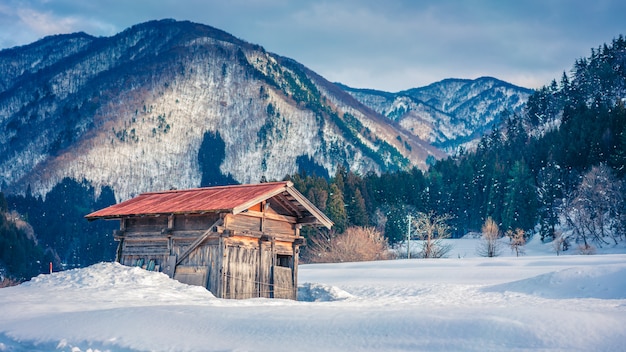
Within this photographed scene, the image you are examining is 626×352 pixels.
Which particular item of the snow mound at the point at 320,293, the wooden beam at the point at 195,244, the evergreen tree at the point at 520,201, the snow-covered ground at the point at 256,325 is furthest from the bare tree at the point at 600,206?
the wooden beam at the point at 195,244

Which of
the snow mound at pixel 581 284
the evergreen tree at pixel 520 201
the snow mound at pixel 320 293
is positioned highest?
the evergreen tree at pixel 520 201

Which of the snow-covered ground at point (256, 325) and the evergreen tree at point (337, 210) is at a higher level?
the evergreen tree at point (337, 210)

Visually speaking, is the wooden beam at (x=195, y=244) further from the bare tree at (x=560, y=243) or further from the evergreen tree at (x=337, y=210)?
the evergreen tree at (x=337, y=210)

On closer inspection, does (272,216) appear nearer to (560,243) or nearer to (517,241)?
(517,241)

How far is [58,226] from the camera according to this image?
410 ft

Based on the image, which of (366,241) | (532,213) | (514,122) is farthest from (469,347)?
(514,122)

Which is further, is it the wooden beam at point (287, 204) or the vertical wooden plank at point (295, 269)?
the vertical wooden plank at point (295, 269)

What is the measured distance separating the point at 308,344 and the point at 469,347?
2.88 metres

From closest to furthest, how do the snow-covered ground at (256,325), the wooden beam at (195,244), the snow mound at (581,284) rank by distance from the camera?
the snow-covered ground at (256,325), the wooden beam at (195,244), the snow mound at (581,284)

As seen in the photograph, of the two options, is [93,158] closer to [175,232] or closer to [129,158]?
[129,158]

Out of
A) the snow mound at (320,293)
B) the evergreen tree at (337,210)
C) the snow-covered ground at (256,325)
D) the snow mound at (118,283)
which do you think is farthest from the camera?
the evergreen tree at (337,210)

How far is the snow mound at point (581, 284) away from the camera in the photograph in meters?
22.2

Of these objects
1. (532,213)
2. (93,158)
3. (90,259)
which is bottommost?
(90,259)

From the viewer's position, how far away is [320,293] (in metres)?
27.8
